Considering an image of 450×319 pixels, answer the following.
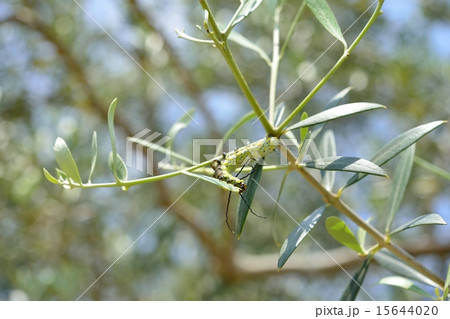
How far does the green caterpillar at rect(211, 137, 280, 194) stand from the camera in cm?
77

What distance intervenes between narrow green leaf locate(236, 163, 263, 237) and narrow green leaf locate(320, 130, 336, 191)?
272 mm

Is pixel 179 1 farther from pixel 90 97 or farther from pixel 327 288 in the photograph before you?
pixel 327 288

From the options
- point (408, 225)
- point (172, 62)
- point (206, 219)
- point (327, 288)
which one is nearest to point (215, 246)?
point (206, 219)

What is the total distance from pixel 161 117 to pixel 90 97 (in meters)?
0.50

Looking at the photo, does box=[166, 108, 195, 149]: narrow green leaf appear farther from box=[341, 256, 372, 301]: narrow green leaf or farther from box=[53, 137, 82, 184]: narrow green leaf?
box=[341, 256, 372, 301]: narrow green leaf

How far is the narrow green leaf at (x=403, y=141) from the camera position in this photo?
78 centimetres

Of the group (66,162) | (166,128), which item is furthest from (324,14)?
(166,128)

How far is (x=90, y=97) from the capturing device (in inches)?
99.2

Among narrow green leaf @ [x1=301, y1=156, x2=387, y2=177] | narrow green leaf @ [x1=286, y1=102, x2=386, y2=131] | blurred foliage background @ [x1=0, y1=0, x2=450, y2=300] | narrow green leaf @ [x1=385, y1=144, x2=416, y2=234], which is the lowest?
blurred foliage background @ [x1=0, y1=0, x2=450, y2=300]

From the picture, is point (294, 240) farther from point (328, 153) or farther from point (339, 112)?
point (328, 153)

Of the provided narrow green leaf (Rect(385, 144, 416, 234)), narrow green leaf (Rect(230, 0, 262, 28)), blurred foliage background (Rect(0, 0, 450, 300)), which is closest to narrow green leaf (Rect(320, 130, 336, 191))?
narrow green leaf (Rect(385, 144, 416, 234))

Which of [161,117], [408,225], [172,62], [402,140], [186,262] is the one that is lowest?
[186,262]

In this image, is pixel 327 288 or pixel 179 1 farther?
pixel 327 288

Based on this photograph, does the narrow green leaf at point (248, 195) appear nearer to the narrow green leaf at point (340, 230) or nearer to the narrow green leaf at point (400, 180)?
the narrow green leaf at point (340, 230)
